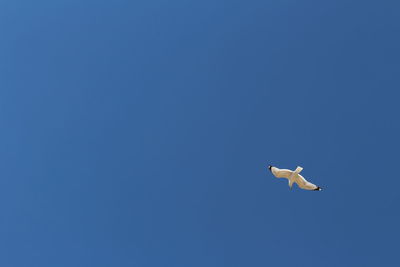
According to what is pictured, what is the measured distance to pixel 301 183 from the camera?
15734 millimetres

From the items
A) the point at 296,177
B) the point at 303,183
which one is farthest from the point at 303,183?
the point at 296,177

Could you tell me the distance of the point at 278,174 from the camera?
1588 cm

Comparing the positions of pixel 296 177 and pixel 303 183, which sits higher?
pixel 296 177

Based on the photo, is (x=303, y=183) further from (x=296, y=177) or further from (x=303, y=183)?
(x=296, y=177)

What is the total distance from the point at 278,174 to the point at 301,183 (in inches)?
36.8

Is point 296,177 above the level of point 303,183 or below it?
above
